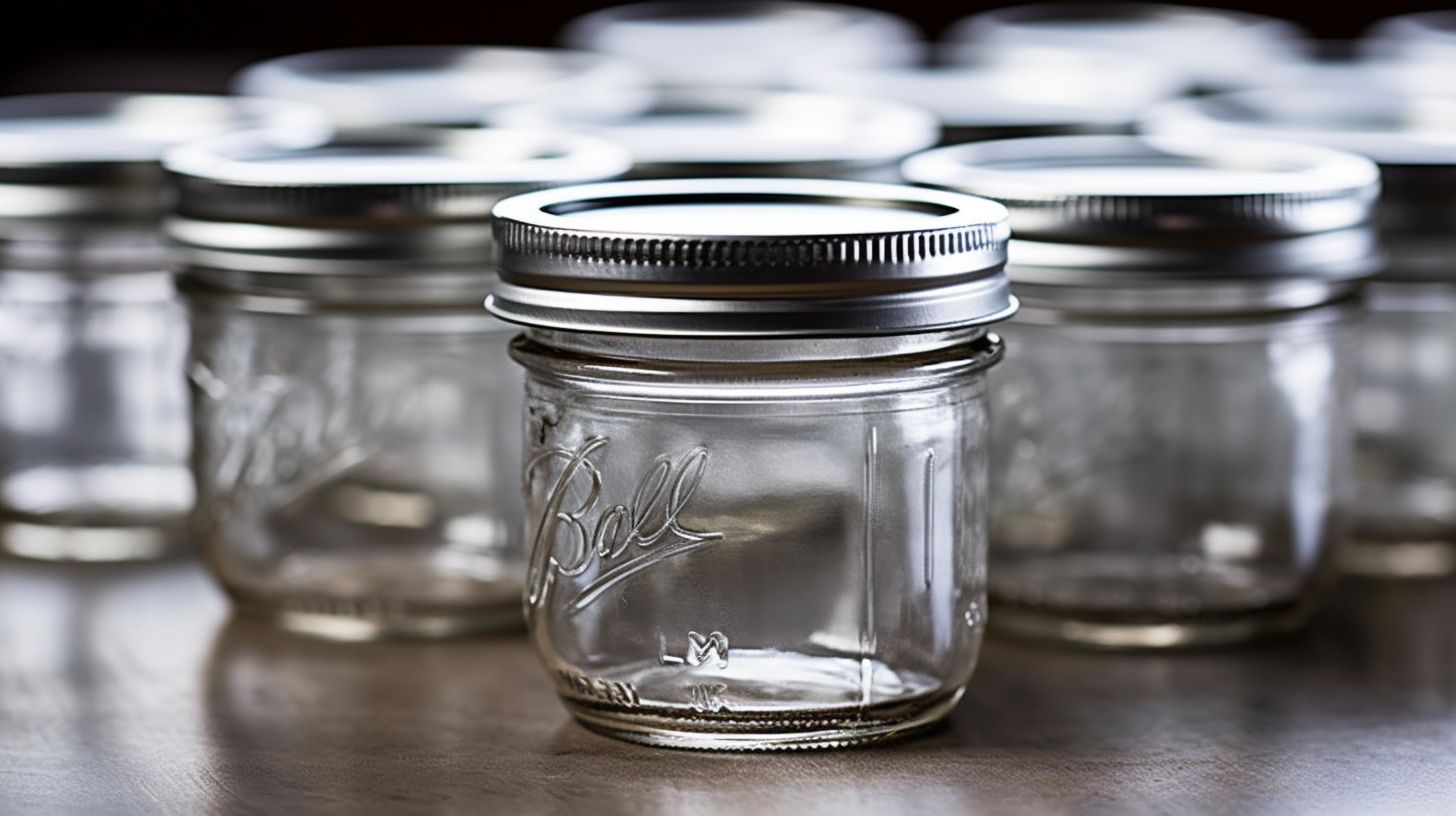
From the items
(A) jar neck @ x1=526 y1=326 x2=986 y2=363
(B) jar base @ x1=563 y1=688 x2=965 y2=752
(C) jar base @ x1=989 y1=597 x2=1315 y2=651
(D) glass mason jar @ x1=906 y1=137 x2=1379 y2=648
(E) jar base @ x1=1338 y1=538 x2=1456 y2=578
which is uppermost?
(A) jar neck @ x1=526 y1=326 x2=986 y2=363

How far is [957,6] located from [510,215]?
119 centimetres

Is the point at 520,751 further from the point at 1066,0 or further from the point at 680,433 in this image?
the point at 1066,0

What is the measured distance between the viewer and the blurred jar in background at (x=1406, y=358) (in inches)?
38.6

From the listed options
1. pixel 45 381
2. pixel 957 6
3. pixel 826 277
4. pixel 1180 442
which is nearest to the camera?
pixel 826 277

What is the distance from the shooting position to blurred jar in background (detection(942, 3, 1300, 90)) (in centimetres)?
134

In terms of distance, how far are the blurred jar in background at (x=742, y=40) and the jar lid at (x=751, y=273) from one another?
0.50 metres

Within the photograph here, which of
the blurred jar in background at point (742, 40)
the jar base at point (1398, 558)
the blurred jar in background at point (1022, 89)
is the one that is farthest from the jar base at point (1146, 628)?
the blurred jar in background at point (742, 40)

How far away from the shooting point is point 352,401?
902 millimetres

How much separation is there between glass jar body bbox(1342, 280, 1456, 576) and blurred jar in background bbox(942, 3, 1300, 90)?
30cm

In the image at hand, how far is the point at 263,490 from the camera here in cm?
91

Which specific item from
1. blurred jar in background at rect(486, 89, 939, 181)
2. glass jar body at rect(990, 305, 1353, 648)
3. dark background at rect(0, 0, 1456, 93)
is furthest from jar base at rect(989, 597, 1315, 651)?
dark background at rect(0, 0, 1456, 93)

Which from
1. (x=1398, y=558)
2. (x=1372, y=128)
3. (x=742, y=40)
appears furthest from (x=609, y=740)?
(x=742, y=40)

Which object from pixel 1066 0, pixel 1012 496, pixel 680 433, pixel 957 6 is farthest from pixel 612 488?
pixel 1066 0

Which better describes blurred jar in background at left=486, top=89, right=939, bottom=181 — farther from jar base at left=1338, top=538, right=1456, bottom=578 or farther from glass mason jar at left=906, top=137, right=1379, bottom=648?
jar base at left=1338, top=538, right=1456, bottom=578
